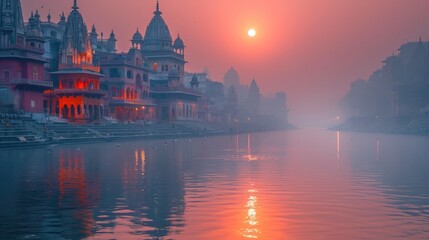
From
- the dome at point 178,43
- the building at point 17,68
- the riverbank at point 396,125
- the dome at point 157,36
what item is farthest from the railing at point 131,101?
the riverbank at point 396,125

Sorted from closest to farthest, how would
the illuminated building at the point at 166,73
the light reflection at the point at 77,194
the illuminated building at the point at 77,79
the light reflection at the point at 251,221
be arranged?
the light reflection at the point at 251,221 → the light reflection at the point at 77,194 → the illuminated building at the point at 77,79 → the illuminated building at the point at 166,73

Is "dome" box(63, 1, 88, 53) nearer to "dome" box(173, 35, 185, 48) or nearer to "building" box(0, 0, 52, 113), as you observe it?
"building" box(0, 0, 52, 113)

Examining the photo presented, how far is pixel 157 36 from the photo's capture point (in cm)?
13250

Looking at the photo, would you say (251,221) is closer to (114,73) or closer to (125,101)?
(125,101)

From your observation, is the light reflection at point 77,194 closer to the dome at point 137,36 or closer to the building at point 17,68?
the building at point 17,68

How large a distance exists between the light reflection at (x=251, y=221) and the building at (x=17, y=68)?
54624 mm

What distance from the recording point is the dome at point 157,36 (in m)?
132

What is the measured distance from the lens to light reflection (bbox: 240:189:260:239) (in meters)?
14.1

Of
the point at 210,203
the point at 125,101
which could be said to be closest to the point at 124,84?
the point at 125,101

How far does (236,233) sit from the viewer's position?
14.2 metres

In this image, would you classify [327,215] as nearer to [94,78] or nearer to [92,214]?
[92,214]

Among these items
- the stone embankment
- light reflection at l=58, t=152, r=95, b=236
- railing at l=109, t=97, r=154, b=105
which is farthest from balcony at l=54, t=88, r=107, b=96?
light reflection at l=58, t=152, r=95, b=236

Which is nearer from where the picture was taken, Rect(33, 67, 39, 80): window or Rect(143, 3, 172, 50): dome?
Rect(33, 67, 39, 80): window

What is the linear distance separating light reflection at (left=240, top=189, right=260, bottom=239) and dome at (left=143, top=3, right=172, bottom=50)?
11478 cm
